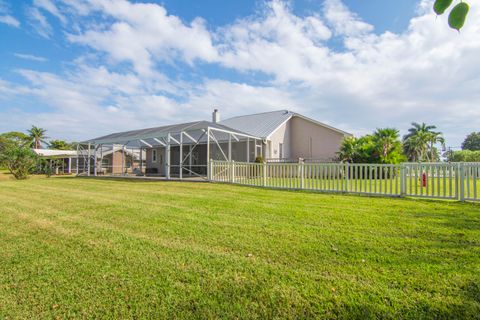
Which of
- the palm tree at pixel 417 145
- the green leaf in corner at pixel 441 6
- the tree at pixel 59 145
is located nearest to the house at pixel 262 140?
the green leaf in corner at pixel 441 6

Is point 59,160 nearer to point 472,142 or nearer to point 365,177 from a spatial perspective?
point 365,177

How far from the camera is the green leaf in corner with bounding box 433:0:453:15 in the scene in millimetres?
1034

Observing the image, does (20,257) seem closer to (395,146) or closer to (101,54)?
(101,54)

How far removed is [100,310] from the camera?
6.57ft

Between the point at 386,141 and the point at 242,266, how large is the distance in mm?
18002

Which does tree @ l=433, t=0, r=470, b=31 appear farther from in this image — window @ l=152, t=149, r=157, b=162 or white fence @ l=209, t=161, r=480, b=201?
window @ l=152, t=149, r=157, b=162

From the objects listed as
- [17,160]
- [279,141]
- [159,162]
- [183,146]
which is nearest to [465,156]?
[279,141]

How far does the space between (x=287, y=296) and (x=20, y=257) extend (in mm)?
3473

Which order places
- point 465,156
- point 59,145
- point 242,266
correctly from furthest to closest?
point 59,145
point 465,156
point 242,266

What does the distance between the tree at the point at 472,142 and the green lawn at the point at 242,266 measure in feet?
259

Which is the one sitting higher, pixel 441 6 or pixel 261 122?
pixel 261 122

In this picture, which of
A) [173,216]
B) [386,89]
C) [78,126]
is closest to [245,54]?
[386,89]

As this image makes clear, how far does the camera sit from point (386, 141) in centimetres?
1700

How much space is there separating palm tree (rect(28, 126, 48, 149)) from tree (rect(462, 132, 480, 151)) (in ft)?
341
